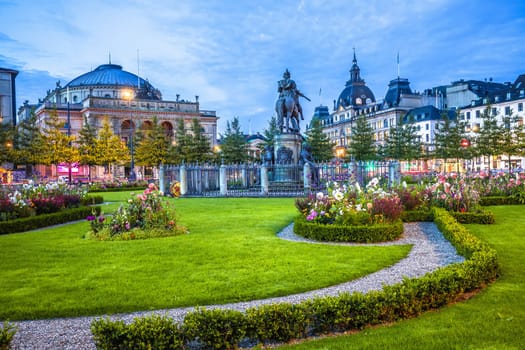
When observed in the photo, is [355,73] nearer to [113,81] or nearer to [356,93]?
[356,93]

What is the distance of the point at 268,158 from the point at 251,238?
16529mm

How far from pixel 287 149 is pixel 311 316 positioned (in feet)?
74.7

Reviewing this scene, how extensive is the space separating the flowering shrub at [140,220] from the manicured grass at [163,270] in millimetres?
672

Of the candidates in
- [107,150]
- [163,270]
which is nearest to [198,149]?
[107,150]

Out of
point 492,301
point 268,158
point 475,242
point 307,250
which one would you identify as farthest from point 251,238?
point 268,158

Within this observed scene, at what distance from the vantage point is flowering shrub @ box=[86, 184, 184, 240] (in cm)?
1291

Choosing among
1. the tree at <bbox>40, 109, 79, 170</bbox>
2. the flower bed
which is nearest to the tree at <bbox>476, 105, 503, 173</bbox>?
the flower bed

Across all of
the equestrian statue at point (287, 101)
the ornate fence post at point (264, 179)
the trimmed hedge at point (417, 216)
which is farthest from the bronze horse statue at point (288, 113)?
the trimmed hedge at point (417, 216)

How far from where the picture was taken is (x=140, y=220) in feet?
44.3

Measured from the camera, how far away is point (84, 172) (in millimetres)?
73875

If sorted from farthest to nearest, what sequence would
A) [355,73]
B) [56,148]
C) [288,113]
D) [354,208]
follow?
[355,73] → [56,148] → [288,113] → [354,208]

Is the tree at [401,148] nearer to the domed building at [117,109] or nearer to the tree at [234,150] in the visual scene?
the tree at [234,150]

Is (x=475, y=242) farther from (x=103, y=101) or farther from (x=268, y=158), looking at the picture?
(x=103, y=101)

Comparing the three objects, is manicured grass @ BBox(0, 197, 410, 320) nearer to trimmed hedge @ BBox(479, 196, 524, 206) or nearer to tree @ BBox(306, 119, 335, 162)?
trimmed hedge @ BBox(479, 196, 524, 206)
